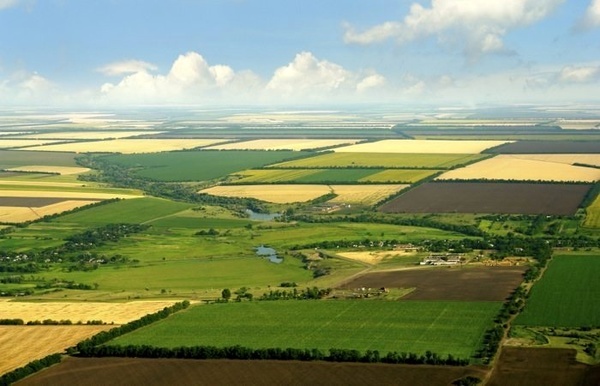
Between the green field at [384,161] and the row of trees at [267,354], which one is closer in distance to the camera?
the row of trees at [267,354]

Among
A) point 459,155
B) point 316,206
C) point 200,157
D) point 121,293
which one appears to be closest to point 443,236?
point 316,206

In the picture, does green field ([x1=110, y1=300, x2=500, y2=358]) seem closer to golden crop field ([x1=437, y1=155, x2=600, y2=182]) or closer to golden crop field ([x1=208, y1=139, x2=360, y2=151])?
golden crop field ([x1=437, y1=155, x2=600, y2=182])

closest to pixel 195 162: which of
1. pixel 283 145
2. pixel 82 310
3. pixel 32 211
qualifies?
pixel 283 145

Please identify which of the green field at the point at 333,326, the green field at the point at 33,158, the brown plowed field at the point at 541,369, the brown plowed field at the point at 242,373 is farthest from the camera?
the green field at the point at 33,158

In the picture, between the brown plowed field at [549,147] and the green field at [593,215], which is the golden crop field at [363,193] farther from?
the brown plowed field at [549,147]

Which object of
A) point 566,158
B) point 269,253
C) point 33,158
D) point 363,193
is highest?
point 566,158

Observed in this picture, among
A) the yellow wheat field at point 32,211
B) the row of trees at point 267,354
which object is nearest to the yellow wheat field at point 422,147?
the yellow wheat field at point 32,211

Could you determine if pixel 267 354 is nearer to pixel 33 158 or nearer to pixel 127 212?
pixel 127 212

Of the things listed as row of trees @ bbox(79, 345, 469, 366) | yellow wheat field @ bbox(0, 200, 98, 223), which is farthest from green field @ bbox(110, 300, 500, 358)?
yellow wheat field @ bbox(0, 200, 98, 223)
